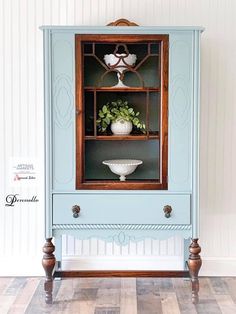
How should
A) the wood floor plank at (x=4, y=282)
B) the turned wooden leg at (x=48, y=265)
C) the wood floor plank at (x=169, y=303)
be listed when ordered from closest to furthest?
the wood floor plank at (x=169, y=303)
the turned wooden leg at (x=48, y=265)
the wood floor plank at (x=4, y=282)

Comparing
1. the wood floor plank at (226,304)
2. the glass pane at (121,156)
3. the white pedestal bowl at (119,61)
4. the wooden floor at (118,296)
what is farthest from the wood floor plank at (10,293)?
the white pedestal bowl at (119,61)

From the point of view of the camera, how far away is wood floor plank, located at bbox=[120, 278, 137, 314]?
2736 mm

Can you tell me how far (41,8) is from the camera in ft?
10.4

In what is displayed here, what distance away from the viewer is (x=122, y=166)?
2.89 m

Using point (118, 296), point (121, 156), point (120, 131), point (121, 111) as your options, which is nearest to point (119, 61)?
point (121, 111)

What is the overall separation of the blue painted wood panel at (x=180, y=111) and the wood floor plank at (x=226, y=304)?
0.69 meters

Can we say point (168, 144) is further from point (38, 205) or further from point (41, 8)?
point (41, 8)

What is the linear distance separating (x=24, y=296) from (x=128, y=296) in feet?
2.06

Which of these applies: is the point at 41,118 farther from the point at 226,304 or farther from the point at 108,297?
the point at 226,304

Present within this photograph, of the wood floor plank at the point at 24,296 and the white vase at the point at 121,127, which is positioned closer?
the wood floor plank at the point at 24,296

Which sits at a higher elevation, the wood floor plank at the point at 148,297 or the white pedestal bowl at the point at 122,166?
the white pedestal bowl at the point at 122,166

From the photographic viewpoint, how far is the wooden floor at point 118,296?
8.98ft

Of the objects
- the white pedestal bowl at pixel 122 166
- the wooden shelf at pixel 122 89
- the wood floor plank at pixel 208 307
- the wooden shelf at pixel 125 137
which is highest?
the wooden shelf at pixel 122 89

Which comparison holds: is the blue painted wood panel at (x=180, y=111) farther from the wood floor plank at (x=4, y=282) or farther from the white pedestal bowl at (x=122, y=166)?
the wood floor plank at (x=4, y=282)
